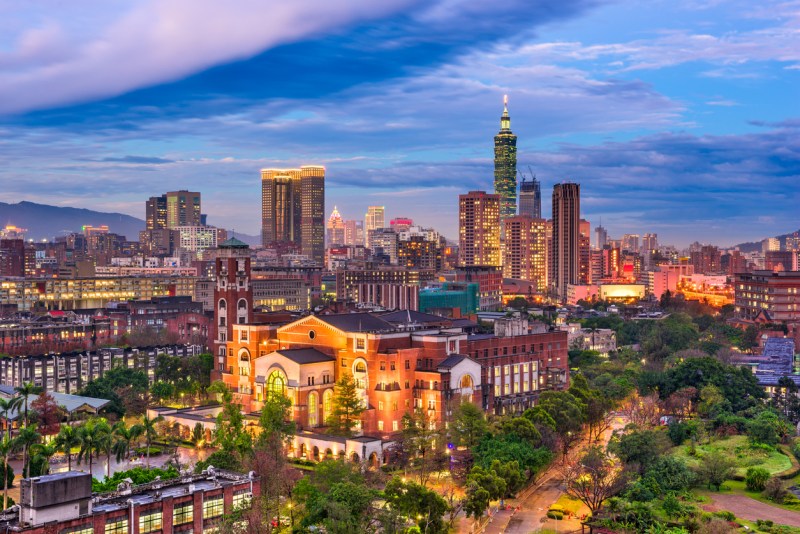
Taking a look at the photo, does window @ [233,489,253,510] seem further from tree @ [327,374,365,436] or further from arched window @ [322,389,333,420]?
arched window @ [322,389,333,420]

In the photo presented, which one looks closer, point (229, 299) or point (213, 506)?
point (213, 506)

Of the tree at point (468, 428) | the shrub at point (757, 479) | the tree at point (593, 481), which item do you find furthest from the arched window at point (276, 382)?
the shrub at point (757, 479)

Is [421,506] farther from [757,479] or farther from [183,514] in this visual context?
[757,479]

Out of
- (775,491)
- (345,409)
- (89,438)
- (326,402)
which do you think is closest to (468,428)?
(345,409)

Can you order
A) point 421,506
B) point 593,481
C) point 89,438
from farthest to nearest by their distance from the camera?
point 89,438
point 593,481
point 421,506

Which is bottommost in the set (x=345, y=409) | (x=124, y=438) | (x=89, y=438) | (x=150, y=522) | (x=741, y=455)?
(x=741, y=455)

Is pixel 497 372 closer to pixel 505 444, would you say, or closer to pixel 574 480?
pixel 505 444
